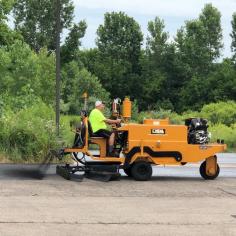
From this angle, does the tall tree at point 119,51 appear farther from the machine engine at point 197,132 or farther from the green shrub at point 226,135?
the machine engine at point 197,132

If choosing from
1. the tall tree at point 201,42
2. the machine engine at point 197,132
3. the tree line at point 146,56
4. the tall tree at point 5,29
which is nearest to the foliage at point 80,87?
the tree line at point 146,56

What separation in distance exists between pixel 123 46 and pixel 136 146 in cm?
6597

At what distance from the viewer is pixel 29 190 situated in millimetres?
13633

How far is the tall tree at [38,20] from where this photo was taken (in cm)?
7494

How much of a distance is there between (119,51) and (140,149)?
65595 mm

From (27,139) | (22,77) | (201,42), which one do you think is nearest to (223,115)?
(22,77)

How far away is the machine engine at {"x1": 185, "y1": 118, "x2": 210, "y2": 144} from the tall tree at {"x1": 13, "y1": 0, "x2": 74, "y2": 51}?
59.0m

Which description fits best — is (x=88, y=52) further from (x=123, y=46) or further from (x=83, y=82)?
(x=83, y=82)

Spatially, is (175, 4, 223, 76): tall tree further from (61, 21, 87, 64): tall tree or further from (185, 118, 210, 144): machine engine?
(185, 118, 210, 144): machine engine

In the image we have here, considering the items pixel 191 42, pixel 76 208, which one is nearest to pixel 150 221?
pixel 76 208

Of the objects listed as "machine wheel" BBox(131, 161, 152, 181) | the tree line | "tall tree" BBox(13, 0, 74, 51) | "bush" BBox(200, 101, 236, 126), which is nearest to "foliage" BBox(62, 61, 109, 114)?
the tree line

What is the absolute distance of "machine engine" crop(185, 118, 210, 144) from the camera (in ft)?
54.5

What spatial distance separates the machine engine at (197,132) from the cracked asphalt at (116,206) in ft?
3.12

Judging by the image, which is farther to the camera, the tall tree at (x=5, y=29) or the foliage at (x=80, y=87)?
the foliage at (x=80, y=87)
